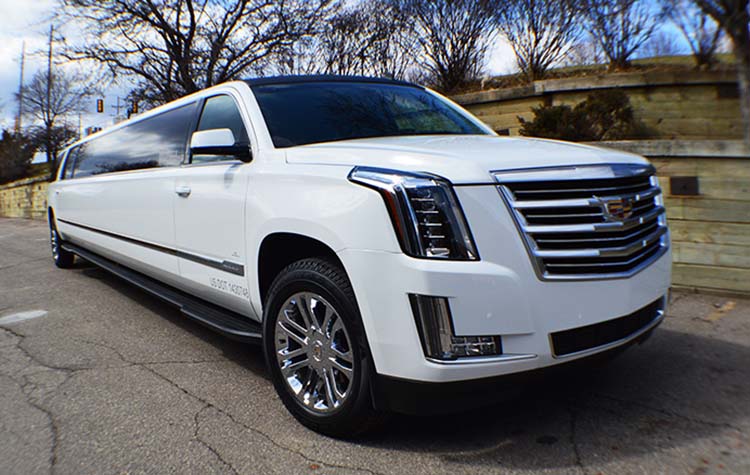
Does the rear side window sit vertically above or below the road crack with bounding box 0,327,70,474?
above

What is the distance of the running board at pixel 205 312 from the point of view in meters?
3.29

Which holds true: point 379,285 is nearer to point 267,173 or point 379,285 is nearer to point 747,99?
point 267,173

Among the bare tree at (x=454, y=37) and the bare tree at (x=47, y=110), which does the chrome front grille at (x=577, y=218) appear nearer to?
the bare tree at (x=454, y=37)

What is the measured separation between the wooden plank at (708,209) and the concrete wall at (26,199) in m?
23.4

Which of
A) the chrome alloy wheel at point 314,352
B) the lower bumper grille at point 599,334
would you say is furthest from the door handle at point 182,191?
the lower bumper grille at point 599,334

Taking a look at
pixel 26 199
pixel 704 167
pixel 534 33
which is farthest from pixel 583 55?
pixel 26 199

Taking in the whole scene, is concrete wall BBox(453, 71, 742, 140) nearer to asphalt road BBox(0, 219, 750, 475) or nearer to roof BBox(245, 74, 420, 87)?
asphalt road BBox(0, 219, 750, 475)

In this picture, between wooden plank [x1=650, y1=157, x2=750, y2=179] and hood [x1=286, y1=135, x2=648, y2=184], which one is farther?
wooden plank [x1=650, y1=157, x2=750, y2=179]

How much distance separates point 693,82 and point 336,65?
49.5 ft

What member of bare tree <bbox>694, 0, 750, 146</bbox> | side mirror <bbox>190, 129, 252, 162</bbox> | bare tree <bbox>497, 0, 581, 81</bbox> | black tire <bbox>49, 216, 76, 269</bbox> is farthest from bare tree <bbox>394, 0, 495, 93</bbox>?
side mirror <bbox>190, 129, 252, 162</bbox>

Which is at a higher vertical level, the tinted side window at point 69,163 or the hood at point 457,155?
the tinted side window at point 69,163

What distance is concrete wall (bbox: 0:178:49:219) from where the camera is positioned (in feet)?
77.9

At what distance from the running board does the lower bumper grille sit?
5.24ft

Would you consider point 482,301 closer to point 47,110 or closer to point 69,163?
point 69,163
